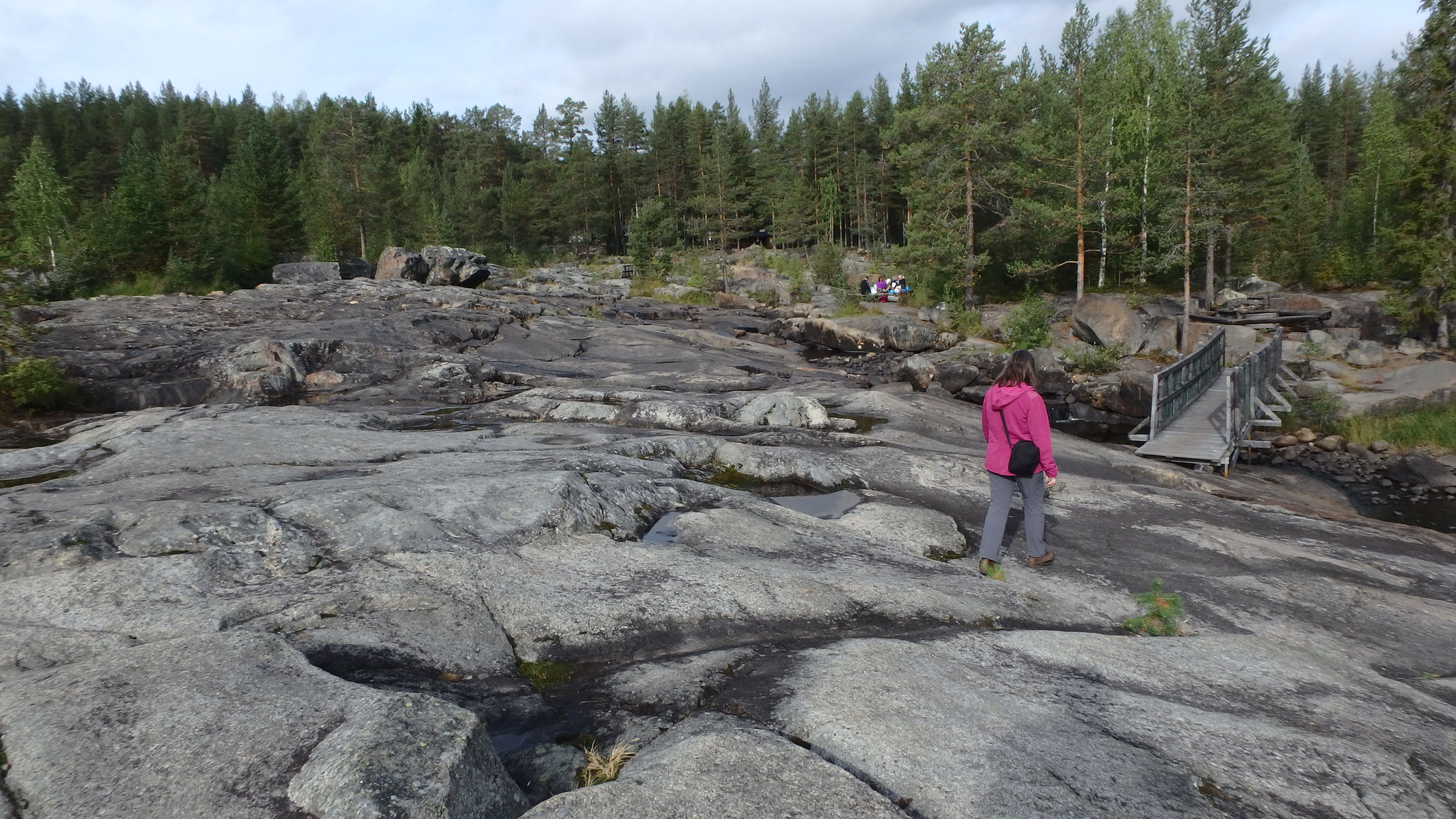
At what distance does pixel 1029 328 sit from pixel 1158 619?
92.6 feet

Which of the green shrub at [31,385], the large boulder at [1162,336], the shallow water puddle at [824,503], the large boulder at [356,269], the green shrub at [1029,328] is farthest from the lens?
the large boulder at [356,269]

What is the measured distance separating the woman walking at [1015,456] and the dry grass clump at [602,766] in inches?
174

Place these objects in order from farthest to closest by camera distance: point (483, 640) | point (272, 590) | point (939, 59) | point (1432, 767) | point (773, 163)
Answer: point (773, 163) → point (939, 59) → point (272, 590) → point (483, 640) → point (1432, 767)

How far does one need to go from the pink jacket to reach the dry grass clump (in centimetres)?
463

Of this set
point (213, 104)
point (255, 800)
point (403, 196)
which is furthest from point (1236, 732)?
point (213, 104)

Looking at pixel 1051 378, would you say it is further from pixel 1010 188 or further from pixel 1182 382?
pixel 1010 188

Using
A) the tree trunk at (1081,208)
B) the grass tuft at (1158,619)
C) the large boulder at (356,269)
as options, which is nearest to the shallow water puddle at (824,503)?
the grass tuft at (1158,619)

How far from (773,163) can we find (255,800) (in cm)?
7409

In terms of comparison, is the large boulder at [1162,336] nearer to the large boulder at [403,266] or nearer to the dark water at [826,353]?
the dark water at [826,353]

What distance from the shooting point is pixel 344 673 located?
449 cm

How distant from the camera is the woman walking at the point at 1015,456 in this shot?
707 centimetres

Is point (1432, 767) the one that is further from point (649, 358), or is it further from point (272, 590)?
point (649, 358)

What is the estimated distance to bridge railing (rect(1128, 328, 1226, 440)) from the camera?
17547mm

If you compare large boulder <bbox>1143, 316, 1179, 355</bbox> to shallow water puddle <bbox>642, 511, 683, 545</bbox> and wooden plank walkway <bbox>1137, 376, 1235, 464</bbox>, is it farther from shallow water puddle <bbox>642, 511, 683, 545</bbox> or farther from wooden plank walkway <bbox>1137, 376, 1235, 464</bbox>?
shallow water puddle <bbox>642, 511, 683, 545</bbox>
